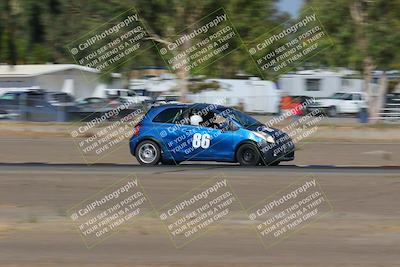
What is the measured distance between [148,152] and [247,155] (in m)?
2.45

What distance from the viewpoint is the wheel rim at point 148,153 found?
19781 mm

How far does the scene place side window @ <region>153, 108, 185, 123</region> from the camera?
773 inches

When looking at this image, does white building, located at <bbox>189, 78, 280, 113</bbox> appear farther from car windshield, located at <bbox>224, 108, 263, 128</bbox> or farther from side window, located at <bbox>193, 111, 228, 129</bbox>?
side window, located at <bbox>193, 111, 228, 129</bbox>

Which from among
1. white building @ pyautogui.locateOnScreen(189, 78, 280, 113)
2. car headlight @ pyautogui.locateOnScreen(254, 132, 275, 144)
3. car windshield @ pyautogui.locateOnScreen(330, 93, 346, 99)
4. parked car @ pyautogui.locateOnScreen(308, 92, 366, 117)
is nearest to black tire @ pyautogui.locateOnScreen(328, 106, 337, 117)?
parked car @ pyautogui.locateOnScreen(308, 92, 366, 117)

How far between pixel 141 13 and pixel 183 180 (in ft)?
79.7

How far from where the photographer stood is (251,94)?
4866 centimetres

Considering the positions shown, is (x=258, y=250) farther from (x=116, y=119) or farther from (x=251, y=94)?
(x=251, y=94)

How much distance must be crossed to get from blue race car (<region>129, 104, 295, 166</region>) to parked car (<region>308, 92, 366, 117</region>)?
2991 cm

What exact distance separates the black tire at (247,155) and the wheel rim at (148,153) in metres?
2.08

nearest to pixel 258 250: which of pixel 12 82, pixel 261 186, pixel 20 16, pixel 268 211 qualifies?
pixel 268 211

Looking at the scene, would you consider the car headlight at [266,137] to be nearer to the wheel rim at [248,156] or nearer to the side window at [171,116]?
the wheel rim at [248,156]

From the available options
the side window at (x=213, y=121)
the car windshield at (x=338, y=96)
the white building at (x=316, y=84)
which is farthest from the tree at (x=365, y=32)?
the side window at (x=213, y=121)

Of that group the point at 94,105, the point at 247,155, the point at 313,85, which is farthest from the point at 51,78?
the point at 247,155

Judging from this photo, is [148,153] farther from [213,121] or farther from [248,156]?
[248,156]
